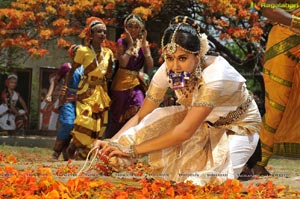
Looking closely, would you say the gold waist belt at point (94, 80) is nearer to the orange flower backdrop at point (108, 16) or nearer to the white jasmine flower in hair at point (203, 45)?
the orange flower backdrop at point (108, 16)

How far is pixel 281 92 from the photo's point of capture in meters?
6.12

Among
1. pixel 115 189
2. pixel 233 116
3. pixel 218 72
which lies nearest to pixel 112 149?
pixel 115 189

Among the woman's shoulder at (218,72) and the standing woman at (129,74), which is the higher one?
the woman's shoulder at (218,72)

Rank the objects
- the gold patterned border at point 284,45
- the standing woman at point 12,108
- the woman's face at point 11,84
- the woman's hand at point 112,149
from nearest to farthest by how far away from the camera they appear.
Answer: the woman's hand at point 112,149 → the gold patterned border at point 284,45 → the standing woman at point 12,108 → the woman's face at point 11,84

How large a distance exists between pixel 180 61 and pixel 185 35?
181 mm

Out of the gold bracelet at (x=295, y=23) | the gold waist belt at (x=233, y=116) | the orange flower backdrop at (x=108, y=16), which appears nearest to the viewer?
the gold waist belt at (x=233, y=116)

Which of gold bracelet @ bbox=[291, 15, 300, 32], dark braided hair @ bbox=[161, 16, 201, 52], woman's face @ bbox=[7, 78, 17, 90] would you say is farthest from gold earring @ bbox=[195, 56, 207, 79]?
woman's face @ bbox=[7, 78, 17, 90]

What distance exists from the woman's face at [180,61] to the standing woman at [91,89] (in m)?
3.99

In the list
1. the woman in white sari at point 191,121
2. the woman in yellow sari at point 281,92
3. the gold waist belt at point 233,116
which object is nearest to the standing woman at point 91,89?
the woman in yellow sari at point 281,92

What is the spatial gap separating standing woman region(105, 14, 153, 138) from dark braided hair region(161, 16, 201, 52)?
3725 mm

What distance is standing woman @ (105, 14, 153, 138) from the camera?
8.25m

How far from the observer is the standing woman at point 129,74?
27.1 feet

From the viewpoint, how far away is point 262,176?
5863mm

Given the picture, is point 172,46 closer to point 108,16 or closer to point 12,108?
point 108,16
